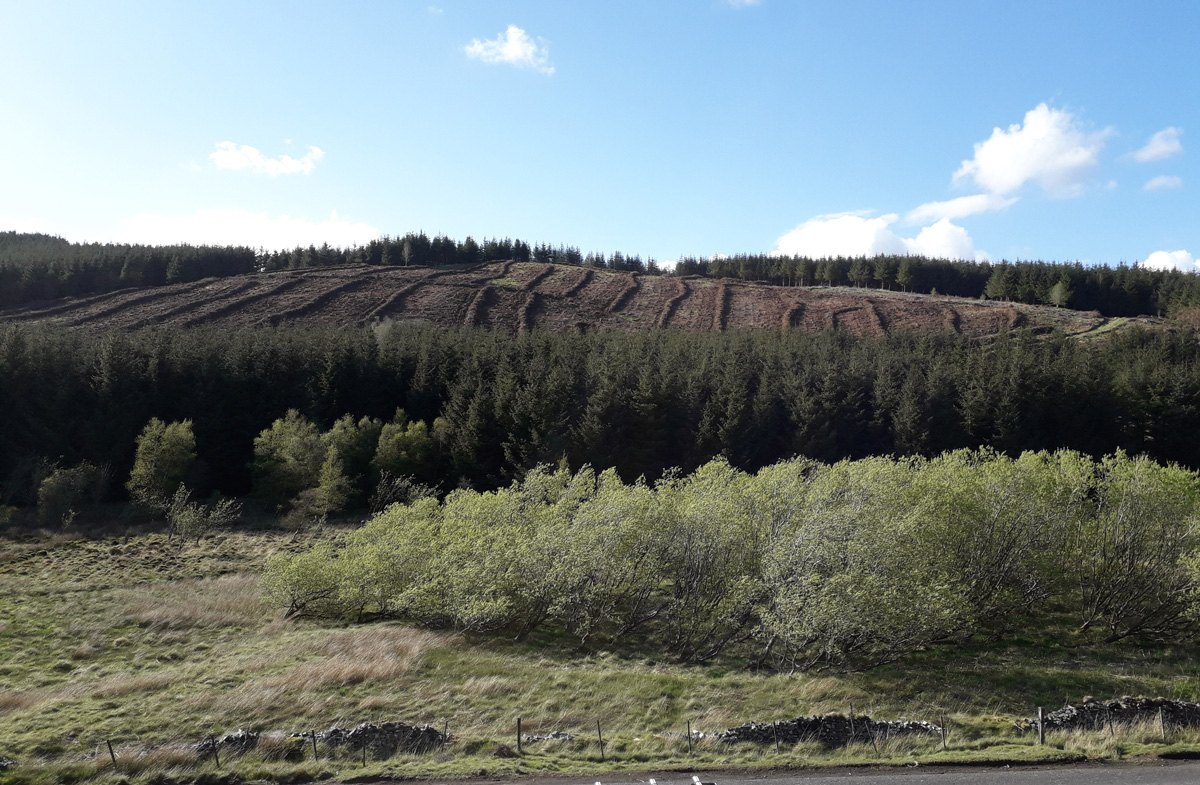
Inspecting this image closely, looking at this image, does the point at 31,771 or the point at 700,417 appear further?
the point at 700,417

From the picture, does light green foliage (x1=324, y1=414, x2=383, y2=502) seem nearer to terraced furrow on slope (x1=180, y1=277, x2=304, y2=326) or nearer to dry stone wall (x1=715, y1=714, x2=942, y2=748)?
dry stone wall (x1=715, y1=714, x2=942, y2=748)

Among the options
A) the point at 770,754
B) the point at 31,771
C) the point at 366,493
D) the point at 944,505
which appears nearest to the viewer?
the point at 31,771

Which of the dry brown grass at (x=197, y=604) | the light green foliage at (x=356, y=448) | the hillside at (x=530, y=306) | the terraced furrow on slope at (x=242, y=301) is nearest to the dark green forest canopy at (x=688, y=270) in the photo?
the hillside at (x=530, y=306)

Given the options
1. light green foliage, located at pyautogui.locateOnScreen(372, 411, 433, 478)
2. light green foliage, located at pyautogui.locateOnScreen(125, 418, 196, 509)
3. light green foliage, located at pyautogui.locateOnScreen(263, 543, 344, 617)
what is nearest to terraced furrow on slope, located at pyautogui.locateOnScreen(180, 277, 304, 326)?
light green foliage, located at pyautogui.locateOnScreen(125, 418, 196, 509)

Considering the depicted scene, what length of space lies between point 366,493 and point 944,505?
45876 millimetres

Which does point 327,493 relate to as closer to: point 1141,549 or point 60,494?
point 60,494

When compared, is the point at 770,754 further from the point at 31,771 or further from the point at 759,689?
the point at 31,771

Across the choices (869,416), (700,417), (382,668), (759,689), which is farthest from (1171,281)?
(382,668)

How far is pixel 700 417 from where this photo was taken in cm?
5984

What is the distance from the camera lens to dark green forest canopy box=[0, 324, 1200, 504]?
56.5m

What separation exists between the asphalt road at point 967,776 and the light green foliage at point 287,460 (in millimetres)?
42926

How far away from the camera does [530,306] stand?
106812 millimetres

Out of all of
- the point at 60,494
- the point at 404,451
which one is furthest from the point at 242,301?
the point at 404,451

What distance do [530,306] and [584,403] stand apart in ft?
164
